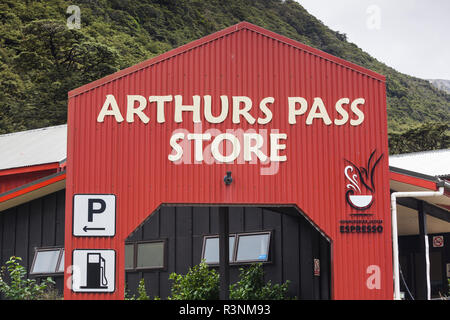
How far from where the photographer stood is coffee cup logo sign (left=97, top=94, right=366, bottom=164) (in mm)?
15820

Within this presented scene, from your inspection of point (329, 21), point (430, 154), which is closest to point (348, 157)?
point (430, 154)

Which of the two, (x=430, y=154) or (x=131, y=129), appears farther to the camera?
(x=430, y=154)

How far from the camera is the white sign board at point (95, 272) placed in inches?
599

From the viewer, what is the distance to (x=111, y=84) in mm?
16156

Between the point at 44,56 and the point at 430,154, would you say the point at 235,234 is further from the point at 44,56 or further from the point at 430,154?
the point at 44,56

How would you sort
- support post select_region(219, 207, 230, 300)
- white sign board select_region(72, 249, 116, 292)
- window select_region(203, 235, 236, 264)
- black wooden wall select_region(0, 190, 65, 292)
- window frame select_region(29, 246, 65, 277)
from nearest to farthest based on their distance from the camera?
1. white sign board select_region(72, 249, 116, 292)
2. support post select_region(219, 207, 230, 300)
3. window select_region(203, 235, 236, 264)
4. window frame select_region(29, 246, 65, 277)
5. black wooden wall select_region(0, 190, 65, 292)

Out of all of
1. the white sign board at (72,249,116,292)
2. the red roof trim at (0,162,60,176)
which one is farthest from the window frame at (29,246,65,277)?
the white sign board at (72,249,116,292)

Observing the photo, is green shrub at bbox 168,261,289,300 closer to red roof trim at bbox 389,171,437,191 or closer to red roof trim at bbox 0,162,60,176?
red roof trim at bbox 389,171,437,191

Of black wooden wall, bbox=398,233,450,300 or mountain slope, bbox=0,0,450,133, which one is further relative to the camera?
mountain slope, bbox=0,0,450,133

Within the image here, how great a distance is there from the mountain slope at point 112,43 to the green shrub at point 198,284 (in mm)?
36836

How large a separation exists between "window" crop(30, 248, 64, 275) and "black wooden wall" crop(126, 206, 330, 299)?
2.18m

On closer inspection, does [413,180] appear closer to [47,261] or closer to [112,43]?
[47,261]

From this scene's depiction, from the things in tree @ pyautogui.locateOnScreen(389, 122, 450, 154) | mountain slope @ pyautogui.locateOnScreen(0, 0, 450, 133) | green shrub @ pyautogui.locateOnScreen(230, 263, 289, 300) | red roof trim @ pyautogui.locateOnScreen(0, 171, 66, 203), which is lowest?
green shrub @ pyautogui.locateOnScreen(230, 263, 289, 300)
